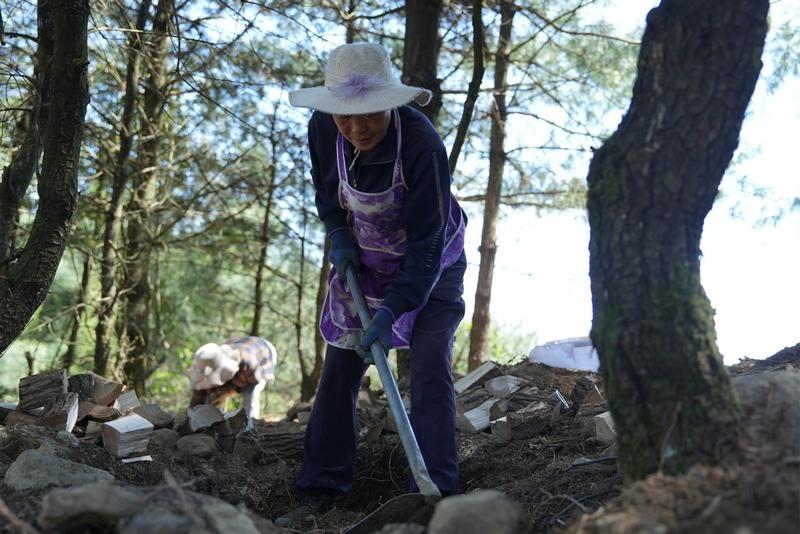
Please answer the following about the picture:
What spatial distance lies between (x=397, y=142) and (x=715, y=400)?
1.64 metres

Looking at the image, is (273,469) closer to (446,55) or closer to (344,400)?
(344,400)

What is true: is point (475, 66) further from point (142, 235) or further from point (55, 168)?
point (142, 235)

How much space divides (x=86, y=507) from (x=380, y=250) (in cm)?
181

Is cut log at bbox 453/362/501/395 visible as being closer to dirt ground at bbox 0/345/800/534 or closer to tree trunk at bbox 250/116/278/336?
dirt ground at bbox 0/345/800/534

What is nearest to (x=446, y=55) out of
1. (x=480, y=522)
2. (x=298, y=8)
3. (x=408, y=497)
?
(x=298, y=8)

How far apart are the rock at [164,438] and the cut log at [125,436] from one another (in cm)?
22

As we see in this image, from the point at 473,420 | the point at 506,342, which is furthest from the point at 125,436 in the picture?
the point at 506,342

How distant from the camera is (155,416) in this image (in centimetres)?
459

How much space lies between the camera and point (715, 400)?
7.09ft

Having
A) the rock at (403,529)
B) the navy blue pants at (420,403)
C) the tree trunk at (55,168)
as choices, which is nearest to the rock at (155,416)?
the tree trunk at (55,168)

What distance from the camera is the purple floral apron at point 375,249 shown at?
11.0ft

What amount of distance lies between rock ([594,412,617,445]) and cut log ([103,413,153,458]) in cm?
222

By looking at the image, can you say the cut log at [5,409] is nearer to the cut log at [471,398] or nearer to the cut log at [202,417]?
the cut log at [202,417]

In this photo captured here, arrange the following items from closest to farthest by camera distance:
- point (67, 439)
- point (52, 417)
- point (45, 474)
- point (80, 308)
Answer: point (45, 474)
point (67, 439)
point (52, 417)
point (80, 308)
